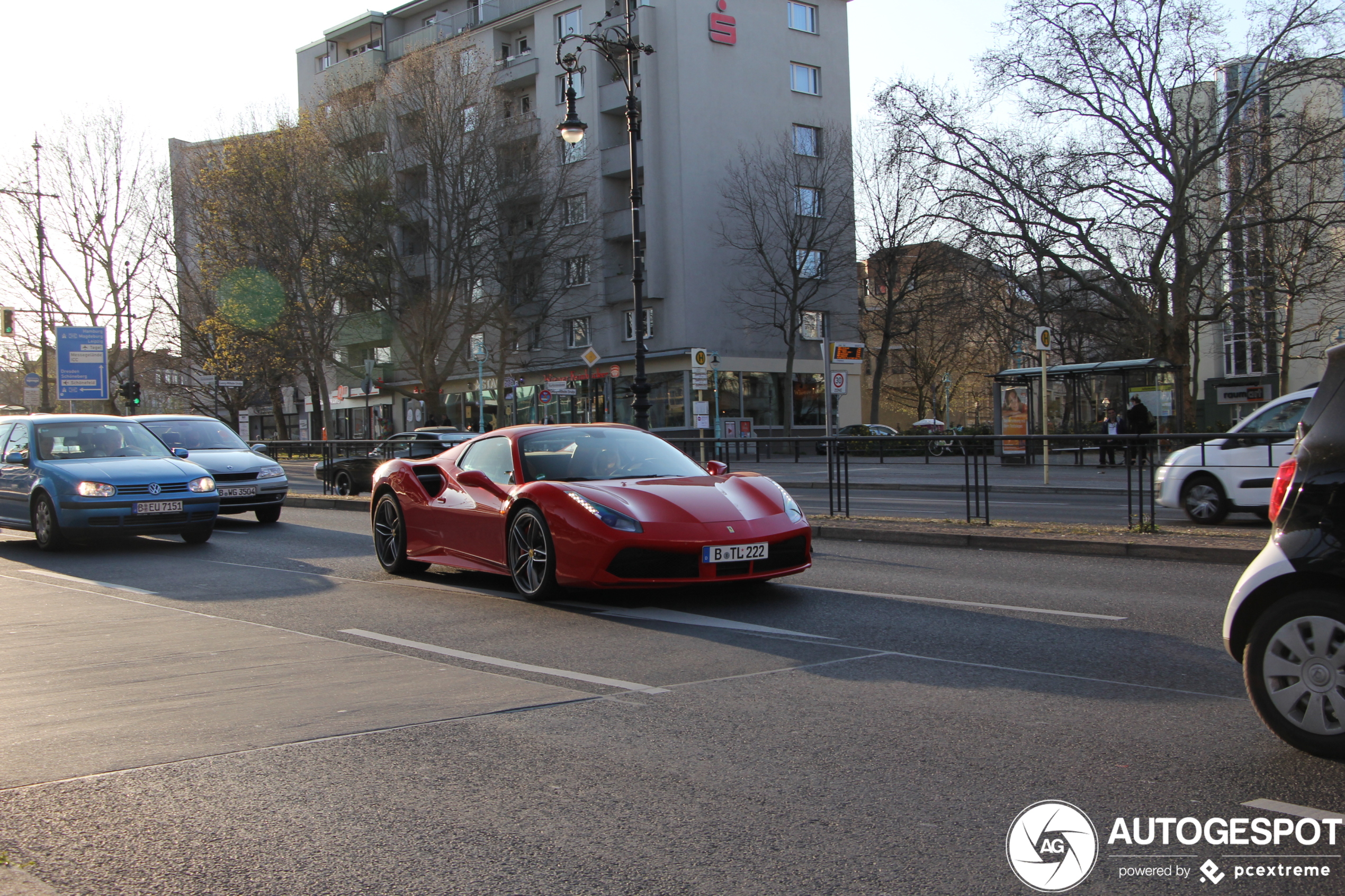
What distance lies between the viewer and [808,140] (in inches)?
2031

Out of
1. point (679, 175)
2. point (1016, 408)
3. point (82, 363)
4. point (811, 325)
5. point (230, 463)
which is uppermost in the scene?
point (679, 175)

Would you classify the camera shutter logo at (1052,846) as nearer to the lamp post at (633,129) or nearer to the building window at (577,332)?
the lamp post at (633,129)

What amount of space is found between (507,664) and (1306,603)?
3873 millimetres

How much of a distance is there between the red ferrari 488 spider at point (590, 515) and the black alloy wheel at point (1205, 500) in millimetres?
6351

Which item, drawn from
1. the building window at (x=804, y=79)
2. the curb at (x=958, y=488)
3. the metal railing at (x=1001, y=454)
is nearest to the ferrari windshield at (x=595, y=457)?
the metal railing at (x=1001, y=454)

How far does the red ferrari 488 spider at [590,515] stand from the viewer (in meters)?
7.84

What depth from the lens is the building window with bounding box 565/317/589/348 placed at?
52.1m

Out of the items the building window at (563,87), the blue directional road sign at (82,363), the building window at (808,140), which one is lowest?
the blue directional road sign at (82,363)

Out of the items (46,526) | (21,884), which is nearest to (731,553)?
(21,884)

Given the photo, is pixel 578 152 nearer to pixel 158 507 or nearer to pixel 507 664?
pixel 158 507

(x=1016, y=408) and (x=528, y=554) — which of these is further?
(x=1016, y=408)

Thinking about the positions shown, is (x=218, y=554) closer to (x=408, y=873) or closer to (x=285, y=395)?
(x=408, y=873)

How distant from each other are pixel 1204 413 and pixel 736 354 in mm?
19567

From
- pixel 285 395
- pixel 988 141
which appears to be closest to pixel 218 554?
pixel 988 141
